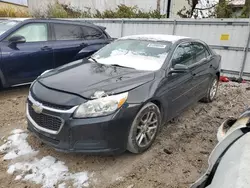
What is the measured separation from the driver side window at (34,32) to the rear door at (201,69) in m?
3.46

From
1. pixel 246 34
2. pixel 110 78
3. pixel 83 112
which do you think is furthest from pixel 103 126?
pixel 246 34

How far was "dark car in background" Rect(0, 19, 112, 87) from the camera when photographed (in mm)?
4734

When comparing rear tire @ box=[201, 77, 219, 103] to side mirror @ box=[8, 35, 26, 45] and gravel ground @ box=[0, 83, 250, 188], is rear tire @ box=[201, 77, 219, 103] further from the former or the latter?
side mirror @ box=[8, 35, 26, 45]

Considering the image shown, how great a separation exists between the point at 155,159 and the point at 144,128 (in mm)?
440

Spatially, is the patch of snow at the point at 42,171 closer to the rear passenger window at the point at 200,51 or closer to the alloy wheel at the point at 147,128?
the alloy wheel at the point at 147,128

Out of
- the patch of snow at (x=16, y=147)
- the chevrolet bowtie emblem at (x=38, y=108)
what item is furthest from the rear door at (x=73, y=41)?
the chevrolet bowtie emblem at (x=38, y=108)

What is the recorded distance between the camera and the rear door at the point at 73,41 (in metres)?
5.57

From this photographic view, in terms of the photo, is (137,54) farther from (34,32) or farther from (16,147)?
(34,32)

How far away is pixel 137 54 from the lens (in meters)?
3.72

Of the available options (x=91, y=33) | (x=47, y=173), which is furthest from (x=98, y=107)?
(x=91, y=33)

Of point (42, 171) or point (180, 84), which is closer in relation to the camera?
point (42, 171)

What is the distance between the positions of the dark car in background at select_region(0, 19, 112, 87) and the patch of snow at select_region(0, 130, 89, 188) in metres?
2.27

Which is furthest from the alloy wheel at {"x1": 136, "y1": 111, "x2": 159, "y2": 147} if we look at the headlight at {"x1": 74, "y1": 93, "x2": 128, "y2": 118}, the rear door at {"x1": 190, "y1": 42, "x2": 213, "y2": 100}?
the rear door at {"x1": 190, "y1": 42, "x2": 213, "y2": 100}

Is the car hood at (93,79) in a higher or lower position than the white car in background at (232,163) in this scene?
higher
